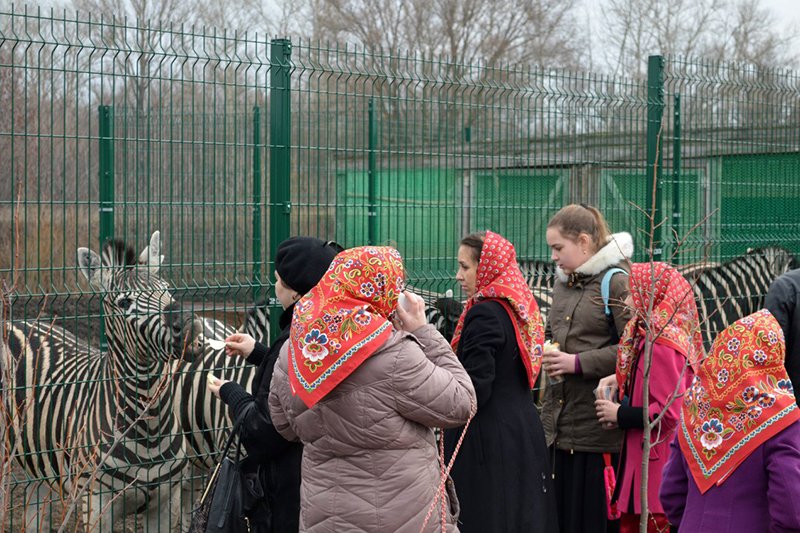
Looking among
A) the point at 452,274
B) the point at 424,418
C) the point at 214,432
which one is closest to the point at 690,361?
the point at 424,418

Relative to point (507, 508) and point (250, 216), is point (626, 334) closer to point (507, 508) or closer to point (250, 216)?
point (507, 508)

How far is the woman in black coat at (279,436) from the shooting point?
4.02 m

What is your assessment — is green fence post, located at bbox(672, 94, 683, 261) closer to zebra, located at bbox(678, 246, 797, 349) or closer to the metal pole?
the metal pole

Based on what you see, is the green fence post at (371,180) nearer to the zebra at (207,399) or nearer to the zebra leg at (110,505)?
the zebra at (207,399)

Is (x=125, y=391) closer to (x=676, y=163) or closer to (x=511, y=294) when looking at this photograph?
(x=511, y=294)

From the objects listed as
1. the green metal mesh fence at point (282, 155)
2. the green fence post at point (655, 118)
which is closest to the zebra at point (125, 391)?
the green metal mesh fence at point (282, 155)

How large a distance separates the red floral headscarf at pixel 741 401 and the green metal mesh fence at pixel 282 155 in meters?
2.09

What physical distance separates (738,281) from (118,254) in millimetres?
4918

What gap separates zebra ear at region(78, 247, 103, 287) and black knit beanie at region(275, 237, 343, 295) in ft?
4.58

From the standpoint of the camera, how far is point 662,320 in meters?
4.62

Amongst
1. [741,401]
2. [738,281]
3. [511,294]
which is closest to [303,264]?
[511,294]

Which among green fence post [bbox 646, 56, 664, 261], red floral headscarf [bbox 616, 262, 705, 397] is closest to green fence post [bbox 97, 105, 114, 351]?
red floral headscarf [bbox 616, 262, 705, 397]

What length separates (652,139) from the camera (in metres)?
7.48

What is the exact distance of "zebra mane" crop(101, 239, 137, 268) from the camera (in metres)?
5.20
